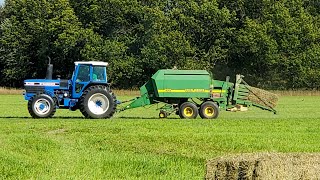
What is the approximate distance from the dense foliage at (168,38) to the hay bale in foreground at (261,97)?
40.2 meters

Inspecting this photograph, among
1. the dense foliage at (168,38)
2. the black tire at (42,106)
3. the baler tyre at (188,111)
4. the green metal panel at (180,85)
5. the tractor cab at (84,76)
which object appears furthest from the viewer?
the dense foliage at (168,38)

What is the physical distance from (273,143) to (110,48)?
53445 millimetres

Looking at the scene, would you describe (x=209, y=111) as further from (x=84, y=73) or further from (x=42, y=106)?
(x=42, y=106)

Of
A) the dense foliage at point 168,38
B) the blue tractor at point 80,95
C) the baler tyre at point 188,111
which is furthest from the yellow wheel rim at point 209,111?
the dense foliage at point 168,38

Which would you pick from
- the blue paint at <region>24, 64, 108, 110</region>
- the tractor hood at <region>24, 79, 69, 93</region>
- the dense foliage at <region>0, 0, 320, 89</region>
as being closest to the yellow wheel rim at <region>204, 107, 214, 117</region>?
the blue paint at <region>24, 64, 108, 110</region>

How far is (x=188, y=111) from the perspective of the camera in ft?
85.7

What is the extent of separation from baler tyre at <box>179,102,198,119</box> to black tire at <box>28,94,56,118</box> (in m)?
Answer: 4.90

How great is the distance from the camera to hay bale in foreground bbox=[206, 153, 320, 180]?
24.6ft

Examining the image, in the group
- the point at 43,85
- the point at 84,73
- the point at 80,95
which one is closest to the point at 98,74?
the point at 84,73

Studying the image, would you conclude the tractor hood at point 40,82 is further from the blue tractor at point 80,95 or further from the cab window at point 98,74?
the cab window at point 98,74

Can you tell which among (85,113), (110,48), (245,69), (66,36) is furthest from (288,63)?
(85,113)

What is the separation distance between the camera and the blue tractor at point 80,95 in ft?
80.8

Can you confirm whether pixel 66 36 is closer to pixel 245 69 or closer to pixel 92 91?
pixel 245 69

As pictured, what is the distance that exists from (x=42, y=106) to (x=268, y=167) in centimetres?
1829
